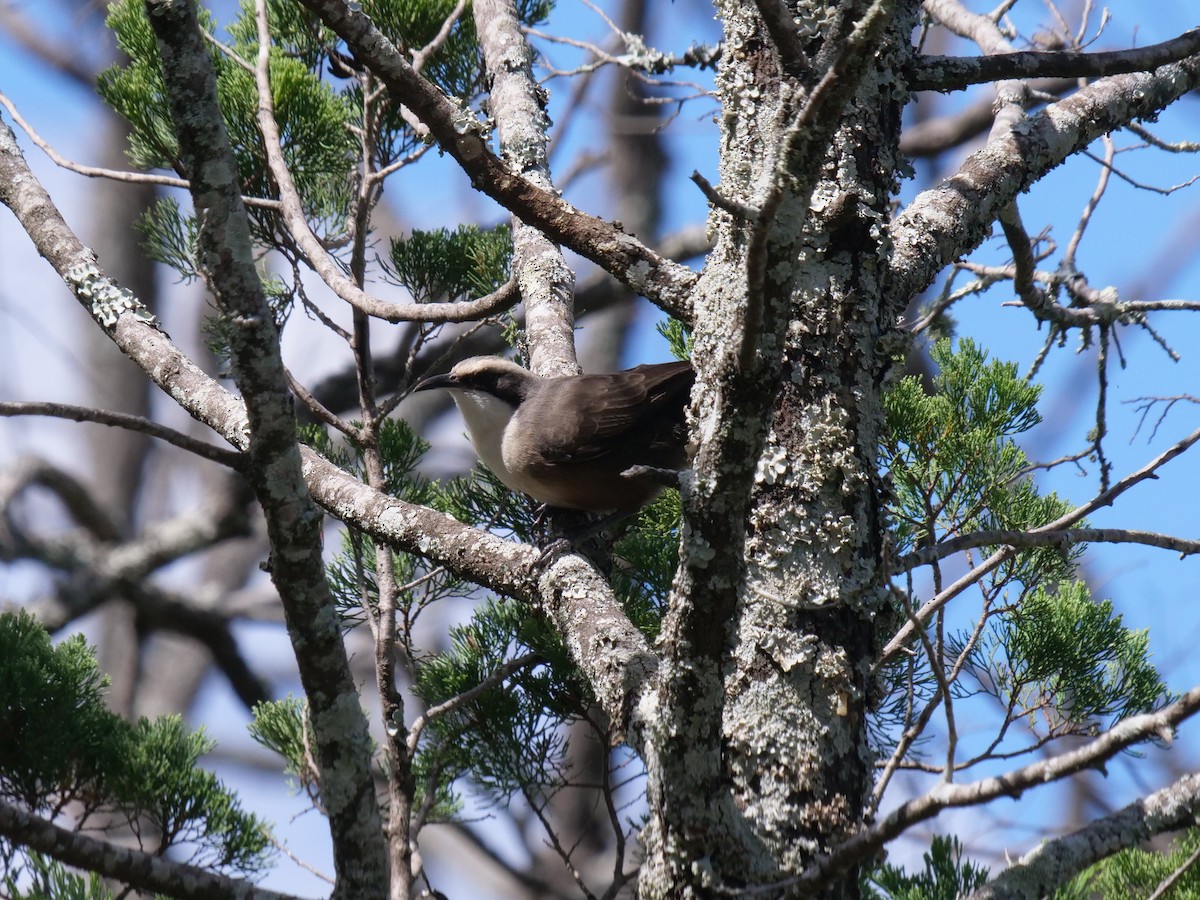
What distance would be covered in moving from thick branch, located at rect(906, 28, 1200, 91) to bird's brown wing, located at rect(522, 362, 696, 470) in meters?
1.45

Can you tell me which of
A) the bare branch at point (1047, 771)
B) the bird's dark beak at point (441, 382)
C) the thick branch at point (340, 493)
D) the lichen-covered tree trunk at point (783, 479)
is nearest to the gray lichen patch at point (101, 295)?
the thick branch at point (340, 493)

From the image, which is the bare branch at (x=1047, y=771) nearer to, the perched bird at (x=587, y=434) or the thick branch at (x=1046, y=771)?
the thick branch at (x=1046, y=771)

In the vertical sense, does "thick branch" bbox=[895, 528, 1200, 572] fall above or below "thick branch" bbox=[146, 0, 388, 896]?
below

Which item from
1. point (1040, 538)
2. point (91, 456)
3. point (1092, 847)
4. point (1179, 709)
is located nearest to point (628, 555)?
point (1040, 538)

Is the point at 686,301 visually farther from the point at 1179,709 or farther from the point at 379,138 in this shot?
the point at 379,138

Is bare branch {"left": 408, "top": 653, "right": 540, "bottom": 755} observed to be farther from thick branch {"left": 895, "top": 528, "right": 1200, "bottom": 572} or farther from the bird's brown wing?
thick branch {"left": 895, "top": 528, "right": 1200, "bottom": 572}

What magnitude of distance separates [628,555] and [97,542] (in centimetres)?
638

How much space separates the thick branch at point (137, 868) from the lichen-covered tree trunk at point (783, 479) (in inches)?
28.2

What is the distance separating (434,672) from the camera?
3.41 meters

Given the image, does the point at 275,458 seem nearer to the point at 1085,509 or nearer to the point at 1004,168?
the point at 1085,509

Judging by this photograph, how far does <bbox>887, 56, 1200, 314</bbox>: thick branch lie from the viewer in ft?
7.88

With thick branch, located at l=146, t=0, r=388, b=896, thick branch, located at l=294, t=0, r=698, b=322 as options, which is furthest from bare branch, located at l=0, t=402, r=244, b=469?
thick branch, located at l=294, t=0, r=698, b=322

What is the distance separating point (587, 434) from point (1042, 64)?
187 cm

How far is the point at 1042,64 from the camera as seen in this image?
2252mm
